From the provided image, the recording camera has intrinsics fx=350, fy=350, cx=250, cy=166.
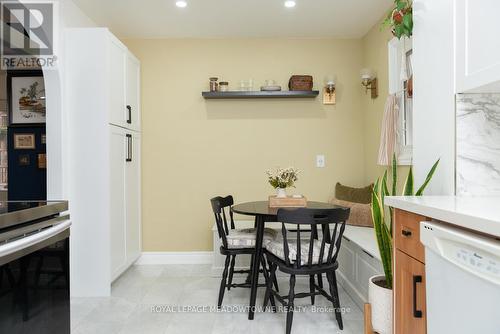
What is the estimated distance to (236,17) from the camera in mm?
3387

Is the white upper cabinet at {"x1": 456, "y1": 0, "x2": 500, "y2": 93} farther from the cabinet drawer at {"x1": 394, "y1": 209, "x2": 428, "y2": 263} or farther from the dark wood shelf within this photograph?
the dark wood shelf

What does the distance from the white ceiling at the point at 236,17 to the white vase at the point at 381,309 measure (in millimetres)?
2448

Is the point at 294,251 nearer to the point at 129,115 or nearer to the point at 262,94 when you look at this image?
the point at 262,94

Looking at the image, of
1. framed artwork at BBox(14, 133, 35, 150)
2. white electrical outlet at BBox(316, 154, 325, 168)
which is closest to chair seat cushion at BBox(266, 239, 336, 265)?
white electrical outlet at BBox(316, 154, 325, 168)

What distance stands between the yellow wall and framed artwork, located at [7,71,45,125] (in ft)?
3.32

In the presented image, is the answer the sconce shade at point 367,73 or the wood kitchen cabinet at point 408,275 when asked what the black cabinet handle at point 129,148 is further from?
the wood kitchen cabinet at point 408,275

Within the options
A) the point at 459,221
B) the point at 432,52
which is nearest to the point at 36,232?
the point at 459,221

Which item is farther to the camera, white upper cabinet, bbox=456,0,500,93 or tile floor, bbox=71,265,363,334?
tile floor, bbox=71,265,363,334

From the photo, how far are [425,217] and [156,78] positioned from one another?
3.33 meters

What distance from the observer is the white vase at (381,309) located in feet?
5.88

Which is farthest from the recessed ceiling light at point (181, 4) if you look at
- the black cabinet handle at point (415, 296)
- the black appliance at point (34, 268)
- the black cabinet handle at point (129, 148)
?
the black cabinet handle at point (415, 296)

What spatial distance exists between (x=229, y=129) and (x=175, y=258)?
1583mm

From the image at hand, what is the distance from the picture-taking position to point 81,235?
9.63 ft

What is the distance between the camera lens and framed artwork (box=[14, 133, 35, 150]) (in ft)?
11.0
